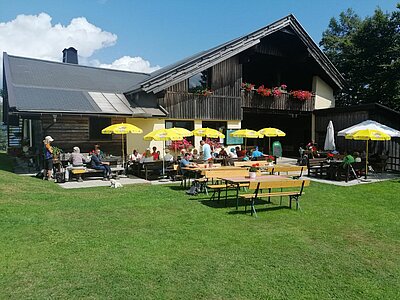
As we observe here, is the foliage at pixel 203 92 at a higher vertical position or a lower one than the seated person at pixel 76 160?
higher

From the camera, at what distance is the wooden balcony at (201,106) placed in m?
16.7

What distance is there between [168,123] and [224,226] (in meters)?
11.2

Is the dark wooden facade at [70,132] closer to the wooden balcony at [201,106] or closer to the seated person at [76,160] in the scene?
the seated person at [76,160]

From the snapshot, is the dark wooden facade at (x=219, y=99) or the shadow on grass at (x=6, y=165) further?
the dark wooden facade at (x=219, y=99)

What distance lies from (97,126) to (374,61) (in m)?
23.8

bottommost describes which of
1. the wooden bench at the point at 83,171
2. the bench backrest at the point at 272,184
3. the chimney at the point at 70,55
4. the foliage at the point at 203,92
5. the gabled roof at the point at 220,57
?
the wooden bench at the point at 83,171

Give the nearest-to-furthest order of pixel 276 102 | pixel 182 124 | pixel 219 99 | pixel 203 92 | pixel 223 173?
pixel 223 173
pixel 182 124
pixel 203 92
pixel 219 99
pixel 276 102

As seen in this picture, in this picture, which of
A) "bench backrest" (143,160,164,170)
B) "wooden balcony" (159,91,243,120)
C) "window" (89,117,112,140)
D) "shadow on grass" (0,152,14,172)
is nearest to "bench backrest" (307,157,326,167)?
"bench backrest" (143,160,164,170)

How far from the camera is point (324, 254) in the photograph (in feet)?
16.3

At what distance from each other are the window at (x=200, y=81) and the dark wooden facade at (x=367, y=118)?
7906 millimetres

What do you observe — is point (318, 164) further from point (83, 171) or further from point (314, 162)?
point (83, 171)

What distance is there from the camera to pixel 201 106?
58.1 ft

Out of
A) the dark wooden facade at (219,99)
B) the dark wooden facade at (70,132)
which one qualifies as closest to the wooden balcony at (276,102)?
the dark wooden facade at (219,99)

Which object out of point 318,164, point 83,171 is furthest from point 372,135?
point 83,171
